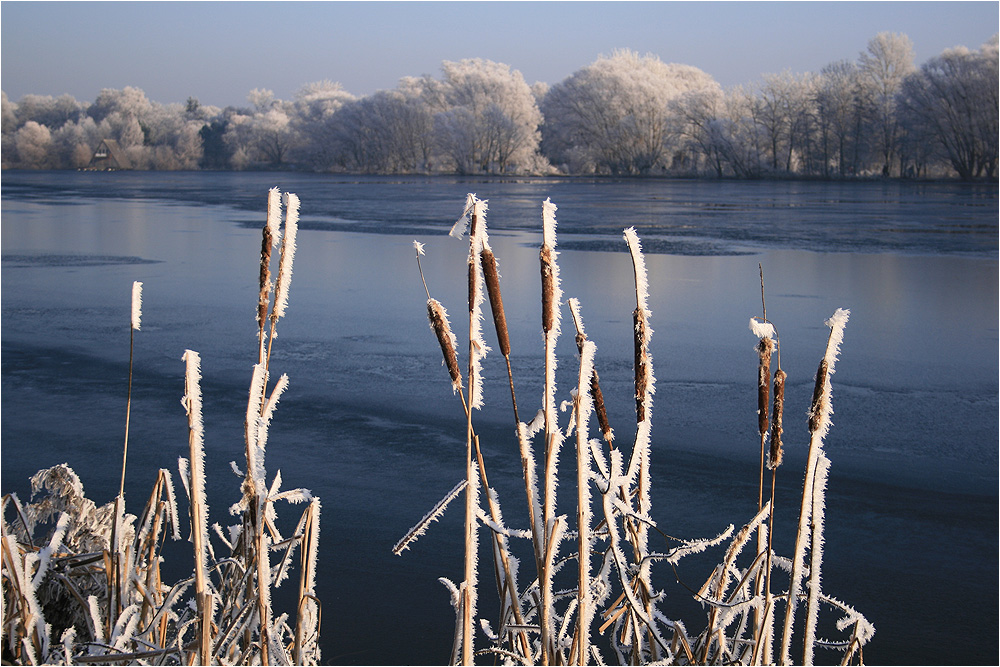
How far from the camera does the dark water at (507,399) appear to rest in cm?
291

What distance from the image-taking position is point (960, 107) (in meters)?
42.5

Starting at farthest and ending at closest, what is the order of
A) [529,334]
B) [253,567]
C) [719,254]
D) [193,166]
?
1. [193,166]
2. [719,254]
3. [529,334]
4. [253,567]

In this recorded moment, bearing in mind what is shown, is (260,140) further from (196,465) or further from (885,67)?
(196,465)

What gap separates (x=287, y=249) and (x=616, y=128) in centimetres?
5976

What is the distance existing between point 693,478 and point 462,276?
6107mm

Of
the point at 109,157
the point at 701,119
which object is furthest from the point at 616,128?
the point at 109,157

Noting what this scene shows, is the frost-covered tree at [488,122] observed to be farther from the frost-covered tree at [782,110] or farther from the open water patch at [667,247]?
the open water patch at [667,247]

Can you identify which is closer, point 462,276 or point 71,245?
point 462,276

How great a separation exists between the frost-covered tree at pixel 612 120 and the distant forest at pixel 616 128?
10 cm

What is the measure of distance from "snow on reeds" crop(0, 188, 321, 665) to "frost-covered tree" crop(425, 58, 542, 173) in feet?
198

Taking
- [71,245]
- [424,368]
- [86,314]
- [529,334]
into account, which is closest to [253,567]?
[424,368]

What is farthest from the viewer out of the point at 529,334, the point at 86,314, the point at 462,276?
the point at 462,276

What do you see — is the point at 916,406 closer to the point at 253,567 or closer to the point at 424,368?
the point at 424,368

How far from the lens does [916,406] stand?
4.68 m
